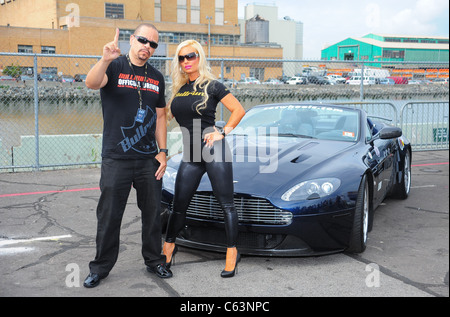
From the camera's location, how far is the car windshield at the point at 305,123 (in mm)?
5488

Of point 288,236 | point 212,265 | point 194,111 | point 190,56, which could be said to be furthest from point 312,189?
point 190,56

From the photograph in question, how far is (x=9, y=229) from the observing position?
5.25 m

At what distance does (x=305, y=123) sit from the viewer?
18.5 ft

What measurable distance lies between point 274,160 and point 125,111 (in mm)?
1574

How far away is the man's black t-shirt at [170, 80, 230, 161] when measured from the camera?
3850 mm

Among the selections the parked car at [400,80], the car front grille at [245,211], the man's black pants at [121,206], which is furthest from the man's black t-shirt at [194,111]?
the parked car at [400,80]

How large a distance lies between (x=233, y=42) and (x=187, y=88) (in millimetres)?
78791

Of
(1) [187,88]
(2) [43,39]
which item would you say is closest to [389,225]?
(1) [187,88]

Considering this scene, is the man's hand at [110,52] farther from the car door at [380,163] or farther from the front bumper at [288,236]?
the car door at [380,163]

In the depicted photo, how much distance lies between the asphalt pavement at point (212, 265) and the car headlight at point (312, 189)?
0.59m

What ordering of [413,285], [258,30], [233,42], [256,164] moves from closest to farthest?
[413,285]
[256,164]
[233,42]
[258,30]

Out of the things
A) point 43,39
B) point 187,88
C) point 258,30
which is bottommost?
point 187,88

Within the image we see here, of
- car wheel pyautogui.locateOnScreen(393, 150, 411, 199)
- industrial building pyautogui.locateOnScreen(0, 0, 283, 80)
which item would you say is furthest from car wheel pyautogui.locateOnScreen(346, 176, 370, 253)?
industrial building pyautogui.locateOnScreen(0, 0, 283, 80)

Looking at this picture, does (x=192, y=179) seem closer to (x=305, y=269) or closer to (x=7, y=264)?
(x=305, y=269)
